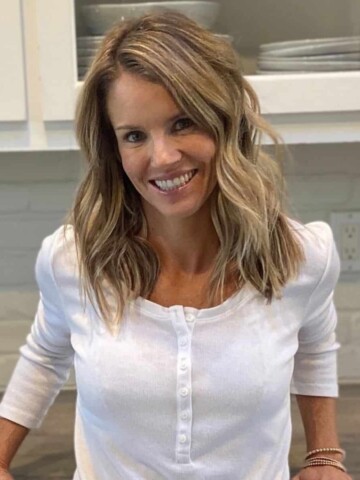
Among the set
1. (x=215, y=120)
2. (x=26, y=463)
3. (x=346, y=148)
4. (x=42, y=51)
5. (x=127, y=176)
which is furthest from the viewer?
(x=346, y=148)

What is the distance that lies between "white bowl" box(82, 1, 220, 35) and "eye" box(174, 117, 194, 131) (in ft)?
0.91

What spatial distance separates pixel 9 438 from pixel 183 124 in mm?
503

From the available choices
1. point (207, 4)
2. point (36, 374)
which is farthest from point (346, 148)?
point (36, 374)

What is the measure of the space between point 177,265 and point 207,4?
410mm

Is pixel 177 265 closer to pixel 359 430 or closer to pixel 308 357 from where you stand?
pixel 308 357

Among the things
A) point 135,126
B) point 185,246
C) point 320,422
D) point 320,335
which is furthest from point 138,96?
point 320,422

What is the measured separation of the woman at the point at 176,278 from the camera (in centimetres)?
96

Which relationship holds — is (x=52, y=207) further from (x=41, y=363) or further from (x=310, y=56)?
(x=310, y=56)

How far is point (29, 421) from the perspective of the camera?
113 cm

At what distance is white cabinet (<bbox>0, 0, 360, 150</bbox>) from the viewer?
3.79ft

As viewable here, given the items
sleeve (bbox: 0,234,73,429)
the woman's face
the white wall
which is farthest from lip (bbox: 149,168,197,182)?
the white wall

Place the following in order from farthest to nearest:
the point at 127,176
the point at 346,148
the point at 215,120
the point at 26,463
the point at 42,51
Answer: the point at 346,148 → the point at 26,463 → the point at 42,51 → the point at 127,176 → the point at 215,120

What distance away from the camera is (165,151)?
0.94m

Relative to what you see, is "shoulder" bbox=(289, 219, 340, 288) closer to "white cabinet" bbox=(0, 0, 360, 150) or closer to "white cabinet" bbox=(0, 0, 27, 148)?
"white cabinet" bbox=(0, 0, 360, 150)
